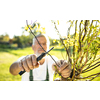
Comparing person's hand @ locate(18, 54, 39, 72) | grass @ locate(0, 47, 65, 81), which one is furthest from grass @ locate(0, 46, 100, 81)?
person's hand @ locate(18, 54, 39, 72)

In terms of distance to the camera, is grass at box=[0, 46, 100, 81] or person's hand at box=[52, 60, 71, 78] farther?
grass at box=[0, 46, 100, 81]

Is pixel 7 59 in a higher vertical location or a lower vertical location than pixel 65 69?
lower

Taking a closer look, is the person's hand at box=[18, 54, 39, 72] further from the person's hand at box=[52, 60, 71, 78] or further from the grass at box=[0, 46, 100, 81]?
the grass at box=[0, 46, 100, 81]

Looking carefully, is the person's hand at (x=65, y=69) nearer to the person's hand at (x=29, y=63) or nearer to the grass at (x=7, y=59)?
the person's hand at (x=29, y=63)

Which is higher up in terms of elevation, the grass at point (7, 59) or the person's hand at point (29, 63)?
the person's hand at point (29, 63)

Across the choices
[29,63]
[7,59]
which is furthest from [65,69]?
[7,59]

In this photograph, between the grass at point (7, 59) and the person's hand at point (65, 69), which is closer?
the person's hand at point (65, 69)

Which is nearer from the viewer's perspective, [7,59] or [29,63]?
[29,63]

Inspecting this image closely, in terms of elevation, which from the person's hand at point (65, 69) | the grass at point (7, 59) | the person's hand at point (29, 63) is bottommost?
the grass at point (7, 59)

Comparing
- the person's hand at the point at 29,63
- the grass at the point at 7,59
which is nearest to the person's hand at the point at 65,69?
the person's hand at the point at 29,63

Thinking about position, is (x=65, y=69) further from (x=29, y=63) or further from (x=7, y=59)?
(x=7, y=59)
